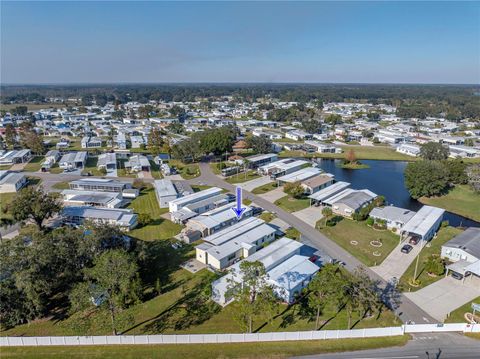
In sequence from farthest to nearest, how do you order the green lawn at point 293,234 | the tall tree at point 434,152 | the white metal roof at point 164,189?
the tall tree at point 434,152, the white metal roof at point 164,189, the green lawn at point 293,234

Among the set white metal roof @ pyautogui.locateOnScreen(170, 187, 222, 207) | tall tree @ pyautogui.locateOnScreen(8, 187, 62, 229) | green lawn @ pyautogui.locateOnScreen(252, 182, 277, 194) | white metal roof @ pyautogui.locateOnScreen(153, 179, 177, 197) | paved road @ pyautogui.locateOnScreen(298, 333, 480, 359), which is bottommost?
paved road @ pyautogui.locateOnScreen(298, 333, 480, 359)

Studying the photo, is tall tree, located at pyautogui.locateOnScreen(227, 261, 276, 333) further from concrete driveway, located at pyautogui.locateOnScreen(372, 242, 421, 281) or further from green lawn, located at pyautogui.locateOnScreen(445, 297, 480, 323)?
green lawn, located at pyautogui.locateOnScreen(445, 297, 480, 323)

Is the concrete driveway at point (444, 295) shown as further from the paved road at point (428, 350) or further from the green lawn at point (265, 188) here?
the green lawn at point (265, 188)

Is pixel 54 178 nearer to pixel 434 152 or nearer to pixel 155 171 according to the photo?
pixel 155 171

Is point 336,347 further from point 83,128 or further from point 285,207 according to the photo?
point 83,128

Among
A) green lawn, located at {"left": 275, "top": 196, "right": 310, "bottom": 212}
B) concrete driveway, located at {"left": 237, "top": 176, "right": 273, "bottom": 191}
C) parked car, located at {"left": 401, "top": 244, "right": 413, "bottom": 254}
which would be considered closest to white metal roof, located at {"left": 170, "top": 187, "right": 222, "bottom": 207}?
concrete driveway, located at {"left": 237, "top": 176, "right": 273, "bottom": 191}

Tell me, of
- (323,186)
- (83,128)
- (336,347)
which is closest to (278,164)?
(323,186)

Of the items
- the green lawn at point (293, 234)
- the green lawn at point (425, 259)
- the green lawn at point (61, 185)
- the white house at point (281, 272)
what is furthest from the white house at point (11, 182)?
the green lawn at point (425, 259)
